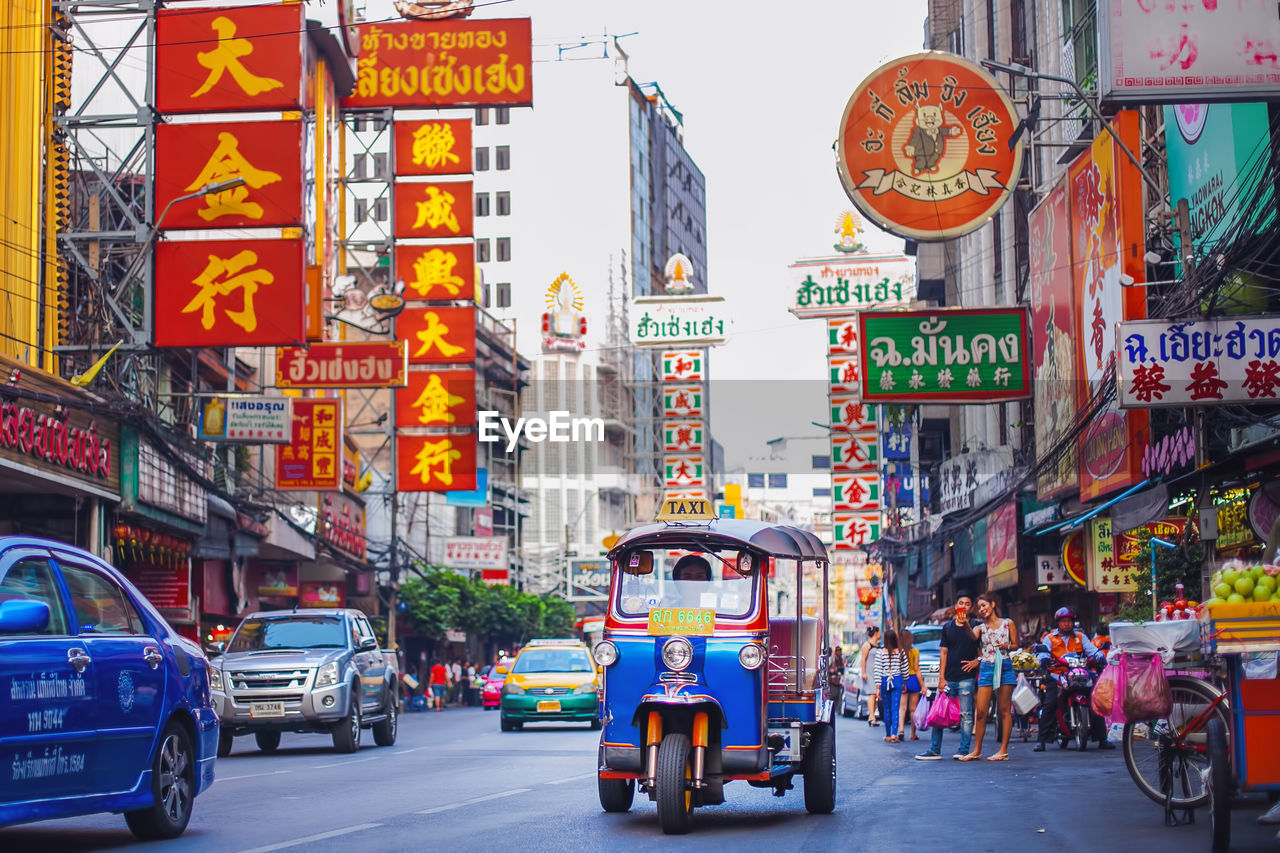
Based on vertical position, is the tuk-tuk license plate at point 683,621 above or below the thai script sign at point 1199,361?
below

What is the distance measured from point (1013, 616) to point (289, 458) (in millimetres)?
18300

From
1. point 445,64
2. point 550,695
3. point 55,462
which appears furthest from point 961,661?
point 445,64

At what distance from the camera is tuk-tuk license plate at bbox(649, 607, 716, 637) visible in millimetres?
12195

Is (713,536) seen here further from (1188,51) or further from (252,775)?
(252,775)

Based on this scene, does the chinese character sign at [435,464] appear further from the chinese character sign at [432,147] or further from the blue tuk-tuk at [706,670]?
the blue tuk-tuk at [706,670]

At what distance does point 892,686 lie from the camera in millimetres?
25547

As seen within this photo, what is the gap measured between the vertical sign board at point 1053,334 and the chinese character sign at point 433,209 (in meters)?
19.0

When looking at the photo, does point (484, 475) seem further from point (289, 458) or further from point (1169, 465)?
point (1169, 465)

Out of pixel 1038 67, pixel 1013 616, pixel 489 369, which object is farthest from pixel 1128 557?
pixel 489 369

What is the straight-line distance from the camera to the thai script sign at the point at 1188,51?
46.2ft

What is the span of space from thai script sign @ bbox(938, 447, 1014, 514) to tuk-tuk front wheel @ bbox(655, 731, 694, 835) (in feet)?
86.1

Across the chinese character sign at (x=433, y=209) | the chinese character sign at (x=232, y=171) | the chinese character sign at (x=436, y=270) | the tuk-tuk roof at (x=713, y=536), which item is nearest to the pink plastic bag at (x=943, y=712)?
the tuk-tuk roof at (x=713, y=536)

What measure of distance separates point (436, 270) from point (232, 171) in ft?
57.9

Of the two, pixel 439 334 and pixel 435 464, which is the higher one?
pixel 439 334
